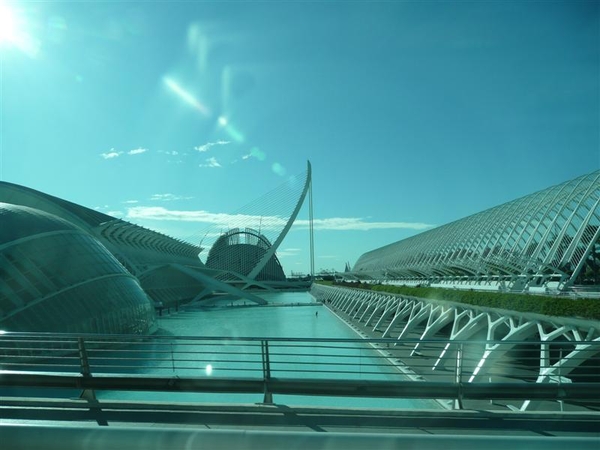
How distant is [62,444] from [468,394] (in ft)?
10.5

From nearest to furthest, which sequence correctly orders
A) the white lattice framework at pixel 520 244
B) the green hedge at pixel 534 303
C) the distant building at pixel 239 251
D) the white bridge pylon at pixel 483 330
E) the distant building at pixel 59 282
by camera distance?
the white bridge pylon at pixel 483 330, the green hedge at pixel 534 303, the distant building at pixel 59 282, the white lattice framework at pixel 520 244, the distant building at pixel 239 251

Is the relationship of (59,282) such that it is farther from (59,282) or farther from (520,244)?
(520,244)

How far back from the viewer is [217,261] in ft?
278

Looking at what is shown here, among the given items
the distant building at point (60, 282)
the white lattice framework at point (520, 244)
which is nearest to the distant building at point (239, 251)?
the white lattice framework at point (520, 244)

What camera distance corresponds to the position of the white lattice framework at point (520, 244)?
2905 centimetres

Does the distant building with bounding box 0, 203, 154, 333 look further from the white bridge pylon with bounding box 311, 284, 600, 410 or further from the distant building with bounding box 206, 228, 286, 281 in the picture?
the distant building with bounding box 206, 228, 286, 281

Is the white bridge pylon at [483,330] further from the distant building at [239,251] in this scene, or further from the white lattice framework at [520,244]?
the distant building at [239,251]

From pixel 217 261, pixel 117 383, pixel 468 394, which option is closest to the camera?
pixel 468 394

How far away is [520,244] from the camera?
138 ft

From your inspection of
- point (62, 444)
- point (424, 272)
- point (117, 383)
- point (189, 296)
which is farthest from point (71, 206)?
point (62, 444)

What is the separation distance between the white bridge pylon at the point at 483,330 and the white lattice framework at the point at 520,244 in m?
8.31

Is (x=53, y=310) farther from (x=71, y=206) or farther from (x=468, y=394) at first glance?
(x=71, y=206)

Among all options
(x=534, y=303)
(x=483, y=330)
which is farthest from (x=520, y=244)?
(x=534, y=303)

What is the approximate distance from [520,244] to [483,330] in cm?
2692
